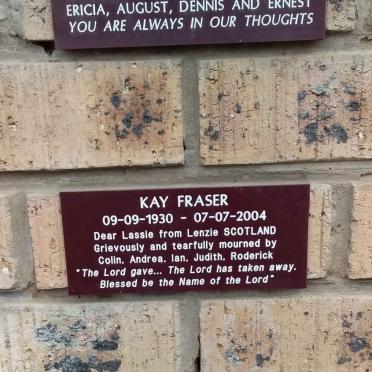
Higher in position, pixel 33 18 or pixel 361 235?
pixel 33 18

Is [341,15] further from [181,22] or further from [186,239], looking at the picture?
[186,239]

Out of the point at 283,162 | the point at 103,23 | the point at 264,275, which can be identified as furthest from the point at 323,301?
the point at 103,23

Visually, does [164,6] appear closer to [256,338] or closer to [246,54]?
[246,54]

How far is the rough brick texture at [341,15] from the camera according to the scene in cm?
59

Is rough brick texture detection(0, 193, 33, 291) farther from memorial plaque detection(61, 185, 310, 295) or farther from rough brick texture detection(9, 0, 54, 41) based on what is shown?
rough brick texture detection(9, 0, 54, 41)

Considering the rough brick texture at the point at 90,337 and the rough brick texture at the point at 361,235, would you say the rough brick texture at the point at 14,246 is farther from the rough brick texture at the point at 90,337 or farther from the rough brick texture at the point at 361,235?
the rough brick texture at the point at 361,235

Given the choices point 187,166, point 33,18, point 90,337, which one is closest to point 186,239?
point 187,166

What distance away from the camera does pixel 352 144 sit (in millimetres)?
630

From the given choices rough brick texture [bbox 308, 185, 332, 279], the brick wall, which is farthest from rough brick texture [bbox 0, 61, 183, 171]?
A: rough brick texture [bbox 308, 185, 332, 279]

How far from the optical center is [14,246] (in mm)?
658

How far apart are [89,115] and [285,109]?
0.25 metres

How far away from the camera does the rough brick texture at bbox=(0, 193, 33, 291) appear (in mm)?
646

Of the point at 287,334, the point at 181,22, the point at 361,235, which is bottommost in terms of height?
the point at 287,334

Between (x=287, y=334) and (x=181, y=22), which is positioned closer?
(x=181, y=22)
